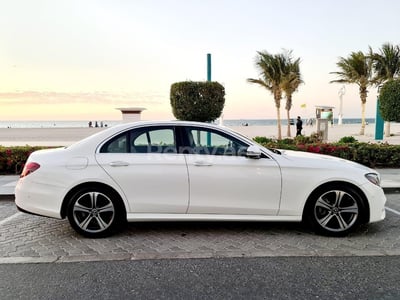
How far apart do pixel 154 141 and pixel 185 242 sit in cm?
140

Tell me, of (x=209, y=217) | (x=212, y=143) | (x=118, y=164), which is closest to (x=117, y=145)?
A: (x=118, y=164)

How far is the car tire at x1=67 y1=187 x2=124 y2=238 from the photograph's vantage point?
388 cm

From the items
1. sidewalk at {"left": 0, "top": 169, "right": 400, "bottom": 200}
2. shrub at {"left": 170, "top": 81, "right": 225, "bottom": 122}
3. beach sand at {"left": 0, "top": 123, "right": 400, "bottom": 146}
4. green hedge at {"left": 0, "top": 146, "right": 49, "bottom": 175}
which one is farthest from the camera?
beach sand at {"left": 0, "top": 123, "right": 400, "bottom": 146}

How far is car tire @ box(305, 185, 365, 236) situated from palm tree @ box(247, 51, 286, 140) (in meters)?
15.0

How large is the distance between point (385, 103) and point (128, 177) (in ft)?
35.2

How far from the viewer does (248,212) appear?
395 centimetres

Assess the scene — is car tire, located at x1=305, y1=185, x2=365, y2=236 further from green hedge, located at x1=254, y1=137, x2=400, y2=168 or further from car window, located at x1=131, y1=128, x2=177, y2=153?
green hedge, located at x1=254, y1=137, x2=400, y2=168

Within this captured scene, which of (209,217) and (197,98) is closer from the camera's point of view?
(209,217)

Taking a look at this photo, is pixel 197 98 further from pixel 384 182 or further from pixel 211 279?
pixel 211 279

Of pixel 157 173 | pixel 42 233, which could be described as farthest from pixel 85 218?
pixel 157 173

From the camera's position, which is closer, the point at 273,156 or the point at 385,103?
the point at 273,156

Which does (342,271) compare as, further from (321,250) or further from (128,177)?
(128,177)

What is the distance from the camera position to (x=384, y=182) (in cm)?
698

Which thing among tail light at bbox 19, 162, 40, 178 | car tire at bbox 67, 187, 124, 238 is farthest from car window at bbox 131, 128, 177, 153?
tail light at bbox 19, 162, 40, 178
